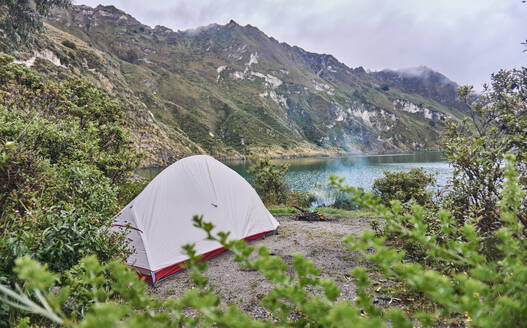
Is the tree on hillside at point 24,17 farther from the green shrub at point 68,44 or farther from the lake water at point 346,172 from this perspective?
the green shrub at point 68,44

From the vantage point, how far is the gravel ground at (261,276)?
4.62 metres

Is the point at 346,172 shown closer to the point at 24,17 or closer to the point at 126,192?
the point at 126,192

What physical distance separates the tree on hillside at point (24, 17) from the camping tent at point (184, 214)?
16.2 m

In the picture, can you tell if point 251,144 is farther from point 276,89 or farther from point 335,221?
point 335,221

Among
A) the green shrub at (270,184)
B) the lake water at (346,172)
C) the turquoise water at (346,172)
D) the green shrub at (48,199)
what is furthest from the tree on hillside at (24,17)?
the lake water at (346,172)

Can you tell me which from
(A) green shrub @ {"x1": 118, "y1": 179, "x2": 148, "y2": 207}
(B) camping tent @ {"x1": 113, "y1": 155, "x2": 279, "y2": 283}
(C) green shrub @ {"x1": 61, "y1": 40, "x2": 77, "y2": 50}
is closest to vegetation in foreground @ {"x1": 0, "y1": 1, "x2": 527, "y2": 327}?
(A) green shrub @ {"x1": 118, "y1": 179, "x2": 148, "y2": 207}

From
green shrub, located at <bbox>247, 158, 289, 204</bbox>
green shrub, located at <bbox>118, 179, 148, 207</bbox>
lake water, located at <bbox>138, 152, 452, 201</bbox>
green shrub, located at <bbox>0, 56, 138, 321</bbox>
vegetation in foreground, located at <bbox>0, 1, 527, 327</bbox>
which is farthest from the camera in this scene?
lake water, located at <bbox>138, 152, 452, 201</bbox>

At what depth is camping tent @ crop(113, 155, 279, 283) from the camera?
6.18m

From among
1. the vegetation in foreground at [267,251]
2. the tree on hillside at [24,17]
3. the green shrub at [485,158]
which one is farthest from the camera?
the tree on hillside at [24,17]

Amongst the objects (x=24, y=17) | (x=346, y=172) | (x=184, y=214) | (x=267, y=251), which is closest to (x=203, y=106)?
(x=346, y=172)

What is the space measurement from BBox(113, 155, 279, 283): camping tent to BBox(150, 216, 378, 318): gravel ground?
476 mm

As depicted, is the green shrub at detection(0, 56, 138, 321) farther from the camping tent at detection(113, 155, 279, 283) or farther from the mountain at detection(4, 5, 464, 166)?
the mountain at detection(4, 5, 464, 166)

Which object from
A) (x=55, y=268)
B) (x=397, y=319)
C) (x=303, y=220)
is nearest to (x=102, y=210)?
(x=55, y=268)

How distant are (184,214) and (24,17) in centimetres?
1885
